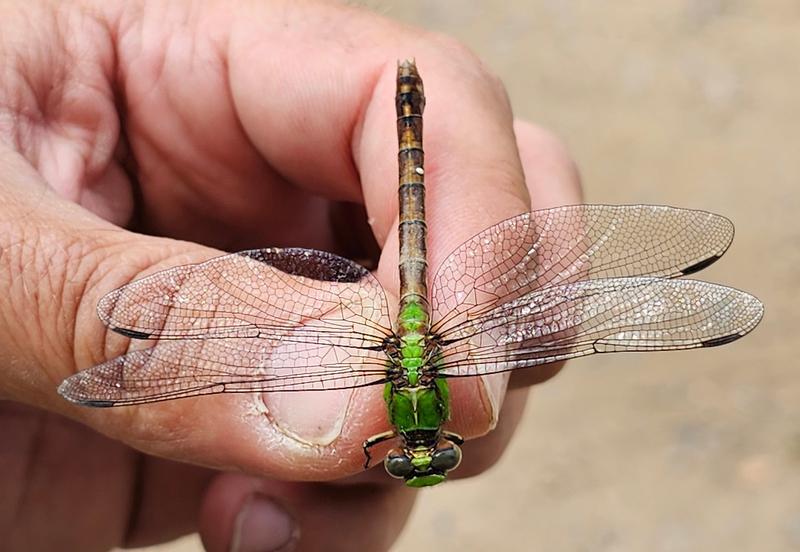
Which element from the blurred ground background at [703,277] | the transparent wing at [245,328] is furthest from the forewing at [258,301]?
the blurred ground background at [703,277]

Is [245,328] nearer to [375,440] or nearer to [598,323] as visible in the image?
[375,440]

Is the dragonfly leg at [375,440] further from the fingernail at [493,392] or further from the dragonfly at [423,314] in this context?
the fingernail at [493,392]

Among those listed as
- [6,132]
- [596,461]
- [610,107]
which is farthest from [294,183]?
[610,107]

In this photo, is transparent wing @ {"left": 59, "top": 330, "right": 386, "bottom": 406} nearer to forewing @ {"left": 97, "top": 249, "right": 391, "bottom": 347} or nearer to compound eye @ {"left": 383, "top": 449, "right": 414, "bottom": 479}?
forewing @ {"left": 97, "top": 249, "right": 391, "bottom": 347}

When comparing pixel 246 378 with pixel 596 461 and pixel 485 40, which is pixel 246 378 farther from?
pixel 485 40

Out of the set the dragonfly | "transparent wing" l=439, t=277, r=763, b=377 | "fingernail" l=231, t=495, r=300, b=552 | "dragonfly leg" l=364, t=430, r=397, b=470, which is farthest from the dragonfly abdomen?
"fingernail" l=231, t=495, r=300, b=552

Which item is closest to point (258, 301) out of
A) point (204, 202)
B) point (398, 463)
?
point (398, 463)
